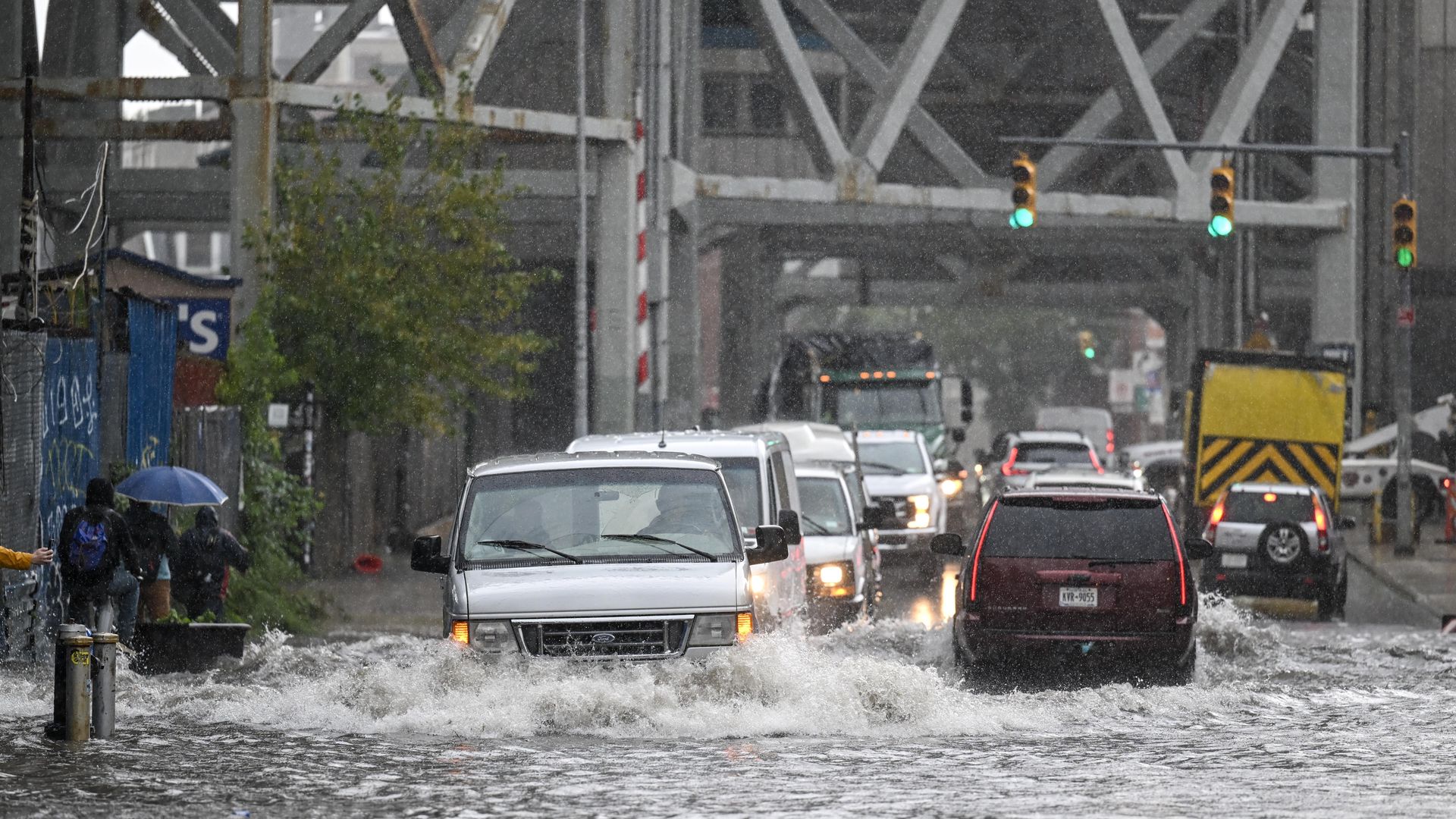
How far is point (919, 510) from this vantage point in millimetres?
29500

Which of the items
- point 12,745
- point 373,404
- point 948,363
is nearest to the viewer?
point 12,745

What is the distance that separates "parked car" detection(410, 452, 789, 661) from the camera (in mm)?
12062

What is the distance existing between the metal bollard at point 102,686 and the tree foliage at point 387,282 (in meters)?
15.0

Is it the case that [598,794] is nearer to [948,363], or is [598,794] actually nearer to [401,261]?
[401,261]

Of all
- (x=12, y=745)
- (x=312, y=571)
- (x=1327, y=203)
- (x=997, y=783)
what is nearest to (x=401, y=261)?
(x=312, y=571)

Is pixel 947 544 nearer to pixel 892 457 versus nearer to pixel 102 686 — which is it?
pixel 102 686

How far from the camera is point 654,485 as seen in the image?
1333cm

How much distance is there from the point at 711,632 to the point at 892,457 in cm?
1970

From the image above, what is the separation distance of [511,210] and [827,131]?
347 inches

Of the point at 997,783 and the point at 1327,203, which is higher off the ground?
the point at 1327,203

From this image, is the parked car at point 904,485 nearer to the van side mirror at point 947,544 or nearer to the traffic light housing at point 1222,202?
the traffic light housing at point 1222,202

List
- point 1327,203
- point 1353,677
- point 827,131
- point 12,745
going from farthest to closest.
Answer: point 1327,203, point 827,131, point 1353,677, point 12,745

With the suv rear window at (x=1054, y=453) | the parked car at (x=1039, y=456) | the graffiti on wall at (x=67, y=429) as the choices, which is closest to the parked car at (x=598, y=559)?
the graffiti on wall at (x=67, y=429)

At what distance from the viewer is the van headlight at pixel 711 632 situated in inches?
476
